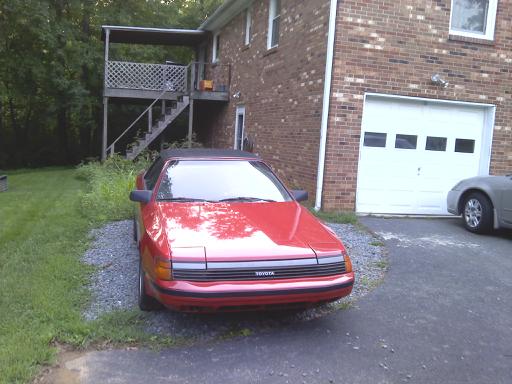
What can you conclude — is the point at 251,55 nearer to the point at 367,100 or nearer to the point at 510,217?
the point at 367,100

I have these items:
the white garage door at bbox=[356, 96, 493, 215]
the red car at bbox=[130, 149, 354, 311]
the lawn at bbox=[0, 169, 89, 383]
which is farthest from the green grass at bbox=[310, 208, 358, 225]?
the lawn at bbox=[0, 169, 89, 383]

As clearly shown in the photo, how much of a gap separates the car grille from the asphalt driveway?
1.81ft

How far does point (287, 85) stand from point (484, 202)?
498 cm

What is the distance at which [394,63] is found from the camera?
9562mm

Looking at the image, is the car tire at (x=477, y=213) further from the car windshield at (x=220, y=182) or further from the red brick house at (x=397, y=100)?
the car windshield at (x=220, y=182)

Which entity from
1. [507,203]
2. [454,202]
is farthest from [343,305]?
[454,202]

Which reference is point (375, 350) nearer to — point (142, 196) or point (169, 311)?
point (169, 311)

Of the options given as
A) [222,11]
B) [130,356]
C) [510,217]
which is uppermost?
[222,11]

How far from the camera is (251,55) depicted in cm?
1427

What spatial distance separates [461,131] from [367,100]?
2.11 metres

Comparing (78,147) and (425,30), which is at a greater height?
(425,30)

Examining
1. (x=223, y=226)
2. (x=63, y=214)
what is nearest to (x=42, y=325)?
(x=223, y=226)

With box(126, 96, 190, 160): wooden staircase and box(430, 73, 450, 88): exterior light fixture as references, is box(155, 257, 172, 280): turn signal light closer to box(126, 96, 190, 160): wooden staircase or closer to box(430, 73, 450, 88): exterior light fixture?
box(430, 73, 450, 88): exterior light fixture

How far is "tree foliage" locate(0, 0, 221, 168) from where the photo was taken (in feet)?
70.5
